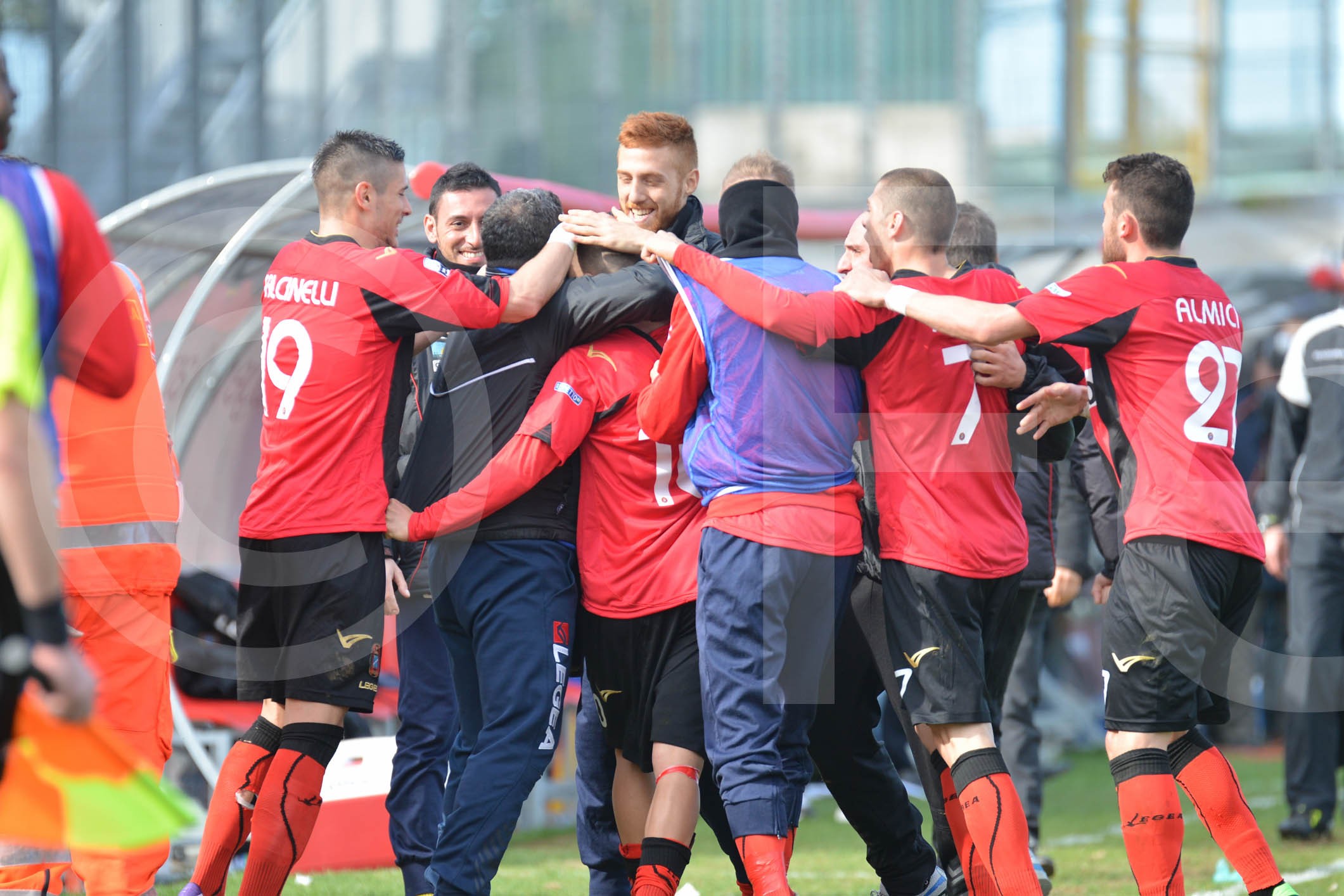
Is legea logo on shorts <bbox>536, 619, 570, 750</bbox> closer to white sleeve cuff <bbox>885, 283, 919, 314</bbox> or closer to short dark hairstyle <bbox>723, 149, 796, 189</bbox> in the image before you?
white sleeve cuff <bbox>885, 283, 919, 314</bbox>

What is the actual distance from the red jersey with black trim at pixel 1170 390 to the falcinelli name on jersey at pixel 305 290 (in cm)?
229

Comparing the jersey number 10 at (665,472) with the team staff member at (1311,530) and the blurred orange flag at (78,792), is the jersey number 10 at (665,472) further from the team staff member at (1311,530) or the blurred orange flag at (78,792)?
the team staff member at (1311,530)

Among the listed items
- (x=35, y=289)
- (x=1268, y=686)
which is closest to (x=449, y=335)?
(x=35, y=289)

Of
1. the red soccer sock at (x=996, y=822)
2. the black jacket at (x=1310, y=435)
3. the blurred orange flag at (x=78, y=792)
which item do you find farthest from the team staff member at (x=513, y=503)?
the black jacket at (x=1310, y=435)

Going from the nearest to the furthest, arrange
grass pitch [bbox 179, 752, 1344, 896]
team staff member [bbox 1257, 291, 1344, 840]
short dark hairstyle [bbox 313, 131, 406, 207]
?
short dark hairstyle [bbox 313, 131, 406, 207]
grass pitch [bbox 179, 752, 1344, 896]
team staff member [bbox 1257, 291, 1344, 840]

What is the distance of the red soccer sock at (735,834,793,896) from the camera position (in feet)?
13.9

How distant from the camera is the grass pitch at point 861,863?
6.21m

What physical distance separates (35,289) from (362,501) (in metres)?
1.85

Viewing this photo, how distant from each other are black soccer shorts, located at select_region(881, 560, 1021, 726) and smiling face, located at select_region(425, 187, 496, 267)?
2.23 meters

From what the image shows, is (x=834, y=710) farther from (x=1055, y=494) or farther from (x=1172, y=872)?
(x=1055, y=494)

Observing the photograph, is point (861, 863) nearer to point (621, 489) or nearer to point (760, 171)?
point (621, 489)

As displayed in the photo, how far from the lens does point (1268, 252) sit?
69.7ft

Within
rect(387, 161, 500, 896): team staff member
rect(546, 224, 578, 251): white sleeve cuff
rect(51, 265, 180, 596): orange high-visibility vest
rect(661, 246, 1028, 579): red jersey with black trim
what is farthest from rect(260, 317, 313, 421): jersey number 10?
rect(661, 246, 1028, 579): red jersey with black trim

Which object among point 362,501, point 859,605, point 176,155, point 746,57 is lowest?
point 859,605
